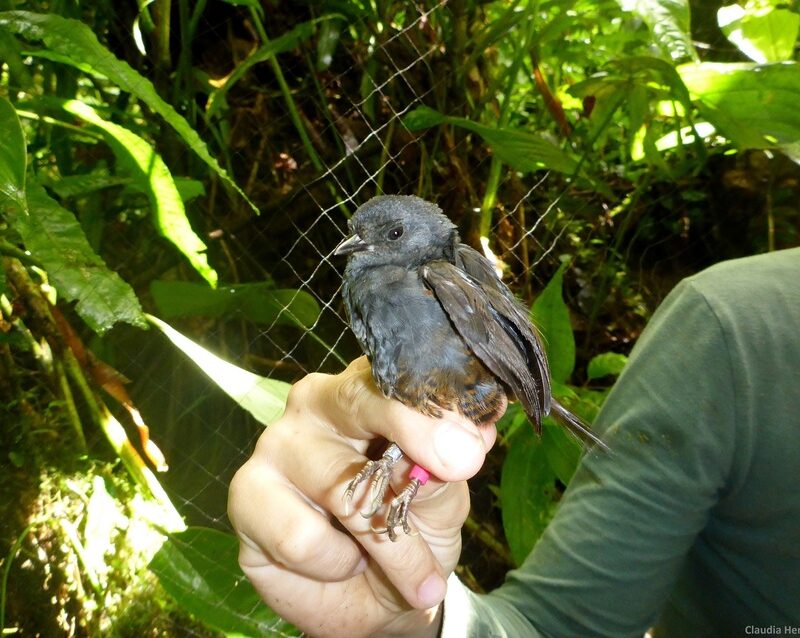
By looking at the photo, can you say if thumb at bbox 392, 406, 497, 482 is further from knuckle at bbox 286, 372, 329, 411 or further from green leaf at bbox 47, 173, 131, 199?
green leaf at bbox 47, 173, 131, 199

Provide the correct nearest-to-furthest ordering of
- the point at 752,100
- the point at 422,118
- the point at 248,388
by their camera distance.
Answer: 1. the point at 248,388
2. the point at 752,100
3. the point at 422,118

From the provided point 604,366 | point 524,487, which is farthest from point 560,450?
point 604,366

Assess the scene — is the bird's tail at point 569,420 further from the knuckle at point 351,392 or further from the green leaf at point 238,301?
the green leaf at point 238,301

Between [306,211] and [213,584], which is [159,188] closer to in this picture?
[213,584]

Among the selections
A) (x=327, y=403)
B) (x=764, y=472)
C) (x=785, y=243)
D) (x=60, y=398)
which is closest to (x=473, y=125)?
(x=327, y=403)

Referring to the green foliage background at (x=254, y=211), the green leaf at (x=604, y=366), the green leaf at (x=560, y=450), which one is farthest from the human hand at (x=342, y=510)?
the green leaf at (x=604, y=366)

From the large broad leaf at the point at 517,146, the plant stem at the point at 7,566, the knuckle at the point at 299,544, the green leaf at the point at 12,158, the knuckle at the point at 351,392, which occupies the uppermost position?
the green leaf at the point at 12,158
